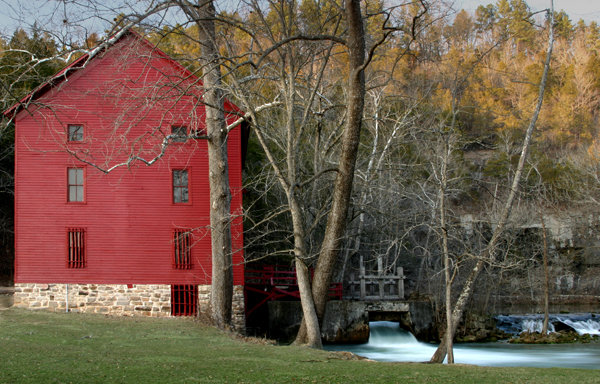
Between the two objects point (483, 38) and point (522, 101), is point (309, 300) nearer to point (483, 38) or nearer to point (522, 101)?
point (522, 101)

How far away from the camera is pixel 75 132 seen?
22.1m

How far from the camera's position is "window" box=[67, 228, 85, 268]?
2178 cm

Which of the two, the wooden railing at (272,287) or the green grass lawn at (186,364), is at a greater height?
the wooden railing at (272,287)

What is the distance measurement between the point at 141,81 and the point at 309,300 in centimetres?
1064

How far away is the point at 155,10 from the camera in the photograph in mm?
13398

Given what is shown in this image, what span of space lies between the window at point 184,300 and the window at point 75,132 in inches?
234

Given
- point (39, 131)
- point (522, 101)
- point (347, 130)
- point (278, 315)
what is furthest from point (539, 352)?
point (522, 101)

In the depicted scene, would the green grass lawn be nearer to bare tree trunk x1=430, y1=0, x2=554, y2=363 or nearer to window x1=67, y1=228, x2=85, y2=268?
bare tree trunk x1=430, y1=0, x2=554, y2=363

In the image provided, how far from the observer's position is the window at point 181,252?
22.0 metres

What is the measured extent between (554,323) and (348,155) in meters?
17.2

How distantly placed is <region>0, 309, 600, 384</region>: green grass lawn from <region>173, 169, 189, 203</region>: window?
22.6 ft

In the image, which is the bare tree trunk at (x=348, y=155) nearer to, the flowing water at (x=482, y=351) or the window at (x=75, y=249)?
the flowing water at (x=482, y=351)

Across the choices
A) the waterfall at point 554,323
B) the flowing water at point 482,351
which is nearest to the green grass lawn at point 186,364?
the flowing water at point 482,351

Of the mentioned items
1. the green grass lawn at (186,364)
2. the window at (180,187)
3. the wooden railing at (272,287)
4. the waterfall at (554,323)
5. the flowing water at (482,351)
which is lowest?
the flowing water at (482,351)
